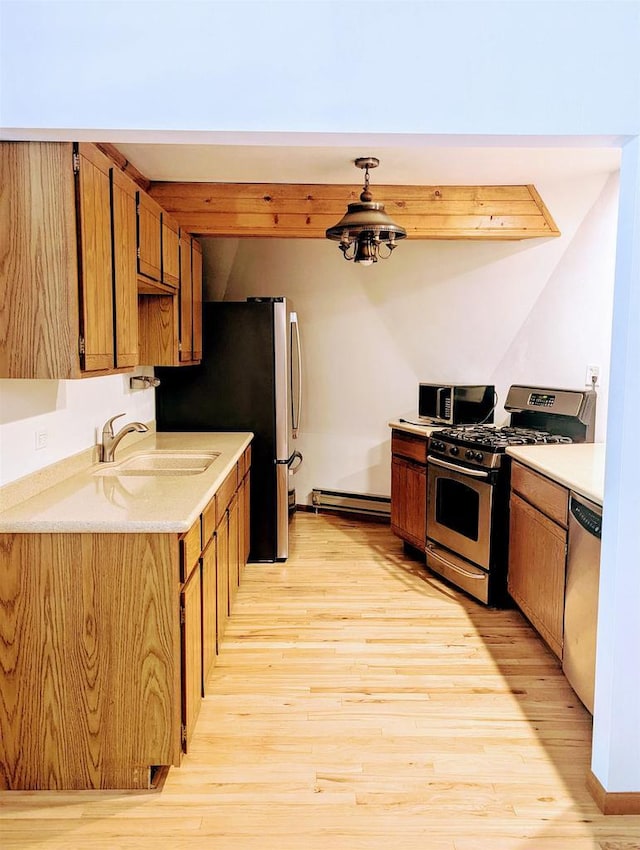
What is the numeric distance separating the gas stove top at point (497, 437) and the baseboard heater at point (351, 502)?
1.50m

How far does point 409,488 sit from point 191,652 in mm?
2500

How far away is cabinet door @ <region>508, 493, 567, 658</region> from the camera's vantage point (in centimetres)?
286

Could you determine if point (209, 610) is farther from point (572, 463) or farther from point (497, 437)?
point (497, 437)

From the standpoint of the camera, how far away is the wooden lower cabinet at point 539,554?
2.86 meters

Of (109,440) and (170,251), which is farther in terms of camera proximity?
(170,251)

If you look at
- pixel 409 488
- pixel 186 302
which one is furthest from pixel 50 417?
pixel 409 488

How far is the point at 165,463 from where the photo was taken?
3500mm

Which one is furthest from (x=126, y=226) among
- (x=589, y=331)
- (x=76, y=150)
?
(x=589, y=331)

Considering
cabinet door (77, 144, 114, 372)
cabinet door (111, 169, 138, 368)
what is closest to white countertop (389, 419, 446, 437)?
cabinet door (111, 169, 138, 368)

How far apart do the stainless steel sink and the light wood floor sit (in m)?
0.85

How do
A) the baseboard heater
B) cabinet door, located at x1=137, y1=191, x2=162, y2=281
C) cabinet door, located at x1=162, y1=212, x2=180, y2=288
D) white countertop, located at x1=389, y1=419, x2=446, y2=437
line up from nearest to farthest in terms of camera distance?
1. cabinet door, located at x1=137, y1=191, x2=162, y2=281
2. cabinet door, located at x1=162, y1=212, x2=180, y2=288
3. white countertop, located at x1=389, y1=419, x2=446, y2=437
4. the baseboard heater

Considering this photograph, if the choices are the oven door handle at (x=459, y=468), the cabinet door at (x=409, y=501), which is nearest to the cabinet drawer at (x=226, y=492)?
the oven door handle at (x=459, y=468)

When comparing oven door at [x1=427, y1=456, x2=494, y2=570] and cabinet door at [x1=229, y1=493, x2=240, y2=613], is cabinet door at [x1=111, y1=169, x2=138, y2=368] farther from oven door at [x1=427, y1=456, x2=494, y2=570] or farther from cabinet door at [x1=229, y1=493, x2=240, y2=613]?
oven door at [x1=427, y1=456, x2=494, y2=570]

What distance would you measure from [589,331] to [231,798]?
3267 mm
